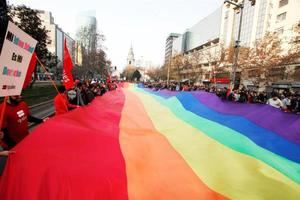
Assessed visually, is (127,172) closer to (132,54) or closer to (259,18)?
(259,18)

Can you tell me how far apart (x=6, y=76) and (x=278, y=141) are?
18.6 feet

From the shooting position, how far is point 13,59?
133 inches

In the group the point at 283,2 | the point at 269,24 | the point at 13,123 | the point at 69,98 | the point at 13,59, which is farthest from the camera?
the point at 269,24

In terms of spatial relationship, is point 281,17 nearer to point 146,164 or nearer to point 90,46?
point 90,46

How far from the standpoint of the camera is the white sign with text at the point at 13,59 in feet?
10.5

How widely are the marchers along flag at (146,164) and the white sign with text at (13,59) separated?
0.77m

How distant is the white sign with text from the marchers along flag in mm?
771

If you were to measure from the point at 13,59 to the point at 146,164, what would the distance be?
2294mm

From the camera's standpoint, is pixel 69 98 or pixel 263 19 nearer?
pixel 69 98

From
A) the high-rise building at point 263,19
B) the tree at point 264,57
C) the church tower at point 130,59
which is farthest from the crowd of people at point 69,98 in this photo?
the church tower at point 130,59

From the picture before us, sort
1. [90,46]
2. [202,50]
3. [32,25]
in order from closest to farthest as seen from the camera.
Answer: [32,25] < [90,46] < [202,50]

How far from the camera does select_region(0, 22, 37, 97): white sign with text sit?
10.5 feet

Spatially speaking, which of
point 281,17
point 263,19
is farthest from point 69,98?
point 263,19

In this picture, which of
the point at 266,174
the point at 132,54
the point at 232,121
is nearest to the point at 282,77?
the point at 232,121
